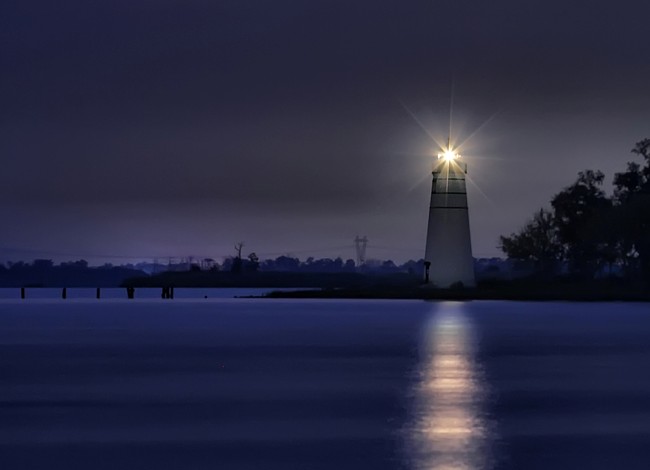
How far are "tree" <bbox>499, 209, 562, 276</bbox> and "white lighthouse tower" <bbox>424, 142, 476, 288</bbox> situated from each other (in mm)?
20518

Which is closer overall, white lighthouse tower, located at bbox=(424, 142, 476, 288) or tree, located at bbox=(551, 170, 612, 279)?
white lighthouse tower, located at bbox=(424, 142, 476, 288)

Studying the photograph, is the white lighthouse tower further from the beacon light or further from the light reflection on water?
the light reflection on water

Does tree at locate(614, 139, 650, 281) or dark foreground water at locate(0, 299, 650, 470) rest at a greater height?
tree at locate(614, 139, 650, 281)

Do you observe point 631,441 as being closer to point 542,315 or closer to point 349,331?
point 349,331

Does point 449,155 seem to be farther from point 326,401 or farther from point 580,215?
point 326,401

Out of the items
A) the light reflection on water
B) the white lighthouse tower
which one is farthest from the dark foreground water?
the white lighthouse tower

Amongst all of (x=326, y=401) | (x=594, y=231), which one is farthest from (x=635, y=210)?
(x=326, y=401)

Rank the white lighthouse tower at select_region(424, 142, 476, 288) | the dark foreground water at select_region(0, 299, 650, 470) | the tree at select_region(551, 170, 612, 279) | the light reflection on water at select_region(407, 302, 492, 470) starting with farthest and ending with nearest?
the tree at select_region(551, 170, 612, 279), the white lighthouse tower at select_region(424, 142, 476, 288), the dark foreground water at select_region(0, 299, 650, 470), the light reflection on water at select_region(407, 302, 492, 470)

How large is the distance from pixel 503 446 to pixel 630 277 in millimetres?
73513

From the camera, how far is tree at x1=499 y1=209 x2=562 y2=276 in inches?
3969

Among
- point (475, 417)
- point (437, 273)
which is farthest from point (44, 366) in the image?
point (437, 273)

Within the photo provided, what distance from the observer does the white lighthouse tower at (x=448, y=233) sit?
7788cm

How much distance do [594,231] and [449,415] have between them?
Answer: 213 feet

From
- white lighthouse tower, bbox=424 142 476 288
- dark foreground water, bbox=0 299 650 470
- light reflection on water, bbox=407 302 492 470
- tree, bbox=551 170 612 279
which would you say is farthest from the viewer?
tree, bbox=551 170 612 279
